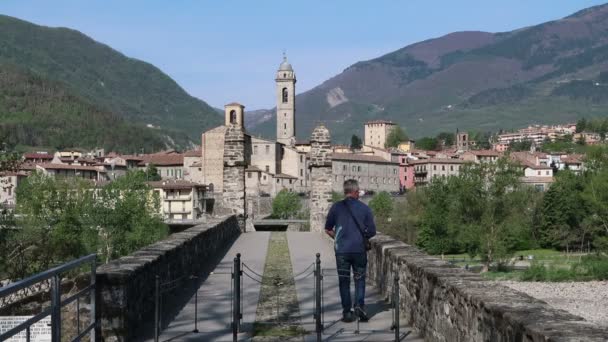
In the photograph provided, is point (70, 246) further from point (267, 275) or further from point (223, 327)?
point (223, 327)

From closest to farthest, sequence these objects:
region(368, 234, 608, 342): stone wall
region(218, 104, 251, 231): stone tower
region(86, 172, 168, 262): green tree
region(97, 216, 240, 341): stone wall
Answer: region(368, 234, 608, 342): stone wall < region(97, 216, 240, 341): stone wall < region(218, 104, 251, 231): stone tower < region(86, 172, 168, 262): green tree

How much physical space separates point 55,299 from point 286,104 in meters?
159

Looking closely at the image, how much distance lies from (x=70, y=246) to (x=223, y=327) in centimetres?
4789

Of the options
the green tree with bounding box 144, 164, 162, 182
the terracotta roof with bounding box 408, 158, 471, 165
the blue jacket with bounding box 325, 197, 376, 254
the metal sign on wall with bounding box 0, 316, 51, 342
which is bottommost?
the metal sign on wall with bounding box 0, 316, 51, 342

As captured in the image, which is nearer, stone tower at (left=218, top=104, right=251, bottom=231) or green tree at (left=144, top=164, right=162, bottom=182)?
stone tower at (left=218, top=104, right=251, bottom=231)

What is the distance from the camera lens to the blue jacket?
967 centimetres

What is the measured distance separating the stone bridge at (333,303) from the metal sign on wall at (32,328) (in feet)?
5.79

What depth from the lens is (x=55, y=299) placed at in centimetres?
610

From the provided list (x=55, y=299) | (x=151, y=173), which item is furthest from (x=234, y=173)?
(x=151, y=173)

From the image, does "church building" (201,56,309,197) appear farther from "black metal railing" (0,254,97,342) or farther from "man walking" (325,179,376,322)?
"black metal railing" (0,254,97,342)

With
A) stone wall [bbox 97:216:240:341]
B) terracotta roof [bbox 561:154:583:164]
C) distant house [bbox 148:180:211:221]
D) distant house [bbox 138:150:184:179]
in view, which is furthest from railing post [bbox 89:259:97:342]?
terracotta roof [bbox 561:154:583:164]

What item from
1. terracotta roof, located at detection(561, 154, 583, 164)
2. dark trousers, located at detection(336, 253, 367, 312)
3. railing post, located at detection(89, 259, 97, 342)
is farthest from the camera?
terracotta roof, located at detection(561, 154, 583, 164)

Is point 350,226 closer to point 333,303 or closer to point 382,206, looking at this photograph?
point 333,303

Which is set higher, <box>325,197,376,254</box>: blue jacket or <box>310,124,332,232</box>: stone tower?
<box>310,124,332,232</box>: stone tower
